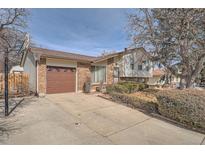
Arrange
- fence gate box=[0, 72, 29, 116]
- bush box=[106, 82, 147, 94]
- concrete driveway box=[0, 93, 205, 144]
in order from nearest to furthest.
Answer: concrete driveway box=[0, 93, 205, 144]
fence gate box=[0, 72, 29, 116]
bush box=[106, 82, 147, 94]

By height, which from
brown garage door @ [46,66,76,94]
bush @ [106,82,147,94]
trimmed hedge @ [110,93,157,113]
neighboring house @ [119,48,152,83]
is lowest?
trimmed hedge @ [110,93,157,113]

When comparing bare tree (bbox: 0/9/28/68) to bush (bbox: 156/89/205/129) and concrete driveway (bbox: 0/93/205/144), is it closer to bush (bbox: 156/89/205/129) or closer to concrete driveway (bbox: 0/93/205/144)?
concrete driveway (bbox: 0/93/205/144)

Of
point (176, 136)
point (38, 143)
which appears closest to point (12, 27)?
point (38, 143)

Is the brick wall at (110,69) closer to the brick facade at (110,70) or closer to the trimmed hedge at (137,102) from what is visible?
the brick facade at (110,70)

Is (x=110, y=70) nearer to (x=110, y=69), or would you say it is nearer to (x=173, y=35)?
(x=110, y=69)

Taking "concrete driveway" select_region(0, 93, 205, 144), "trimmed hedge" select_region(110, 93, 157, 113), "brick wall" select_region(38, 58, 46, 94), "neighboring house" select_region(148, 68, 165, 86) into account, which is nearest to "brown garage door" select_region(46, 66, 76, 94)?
"brick wall" select_region(38, 58, 46, 94)

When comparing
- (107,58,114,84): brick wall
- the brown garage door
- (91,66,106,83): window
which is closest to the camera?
the brown garage door

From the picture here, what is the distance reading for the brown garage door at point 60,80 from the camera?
10.4m

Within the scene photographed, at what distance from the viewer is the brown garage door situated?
34.1 ft

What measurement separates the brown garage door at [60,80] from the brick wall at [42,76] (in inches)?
12.5

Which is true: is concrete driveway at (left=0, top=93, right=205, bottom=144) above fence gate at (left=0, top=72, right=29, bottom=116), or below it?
below

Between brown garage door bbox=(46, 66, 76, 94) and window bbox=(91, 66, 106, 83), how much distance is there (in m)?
2.23

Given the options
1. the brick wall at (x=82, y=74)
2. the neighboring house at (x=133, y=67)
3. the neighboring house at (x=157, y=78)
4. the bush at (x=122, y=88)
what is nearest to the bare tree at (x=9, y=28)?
the brick wall at (x=82, y=74)

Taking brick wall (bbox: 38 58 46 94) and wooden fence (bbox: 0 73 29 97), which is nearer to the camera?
wooden fence (bbox: 0 73 29 97)
